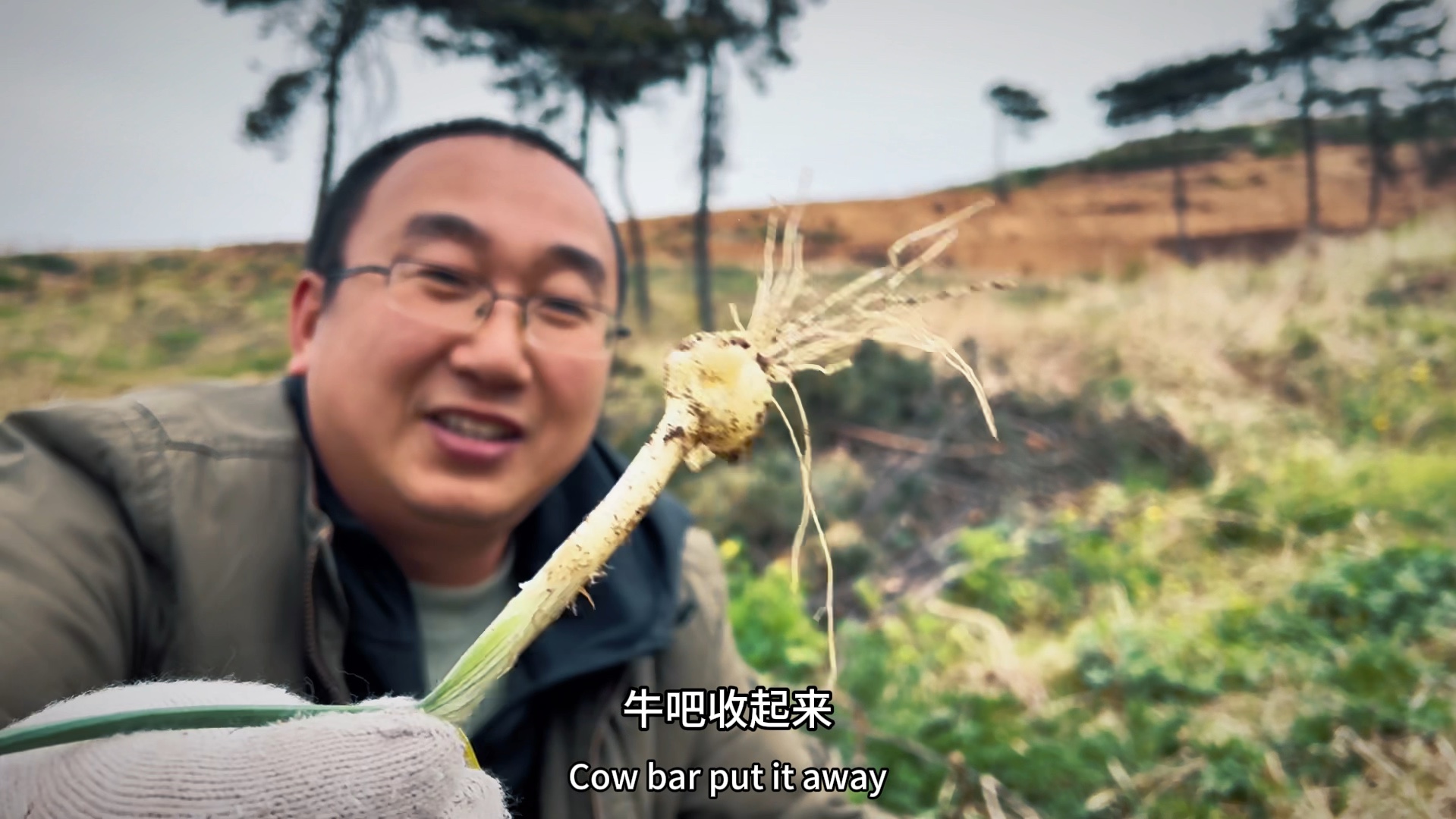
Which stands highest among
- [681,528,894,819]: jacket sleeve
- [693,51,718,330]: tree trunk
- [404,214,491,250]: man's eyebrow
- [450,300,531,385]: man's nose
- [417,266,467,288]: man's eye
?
[693,51,718,330]: tree trunk

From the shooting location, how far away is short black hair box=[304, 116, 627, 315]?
1284 millimetres

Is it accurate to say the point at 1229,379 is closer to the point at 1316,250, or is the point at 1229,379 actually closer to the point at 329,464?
the point at 1316,250

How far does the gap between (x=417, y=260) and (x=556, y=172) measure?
283mm

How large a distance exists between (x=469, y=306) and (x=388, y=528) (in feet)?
1.18

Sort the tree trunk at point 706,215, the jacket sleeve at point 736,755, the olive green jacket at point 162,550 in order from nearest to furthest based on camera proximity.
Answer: the olive green jacket at point 162,550, the jacket sleeve at point 736,755, the tree trunk at point 706,215

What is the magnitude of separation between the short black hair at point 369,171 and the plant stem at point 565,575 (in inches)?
25.3

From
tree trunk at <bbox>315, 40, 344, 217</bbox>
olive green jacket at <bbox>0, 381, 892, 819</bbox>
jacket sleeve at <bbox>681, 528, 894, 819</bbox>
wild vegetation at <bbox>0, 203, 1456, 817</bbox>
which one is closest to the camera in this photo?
olive green jacket at <bbox>0, 381, 892, 819</bbox>

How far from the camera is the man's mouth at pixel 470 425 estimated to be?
1110 millimetres

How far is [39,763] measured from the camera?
25.6 inches

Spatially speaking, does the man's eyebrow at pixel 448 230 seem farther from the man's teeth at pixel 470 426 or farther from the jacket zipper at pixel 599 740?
the jacket zipper at pixel 599 740

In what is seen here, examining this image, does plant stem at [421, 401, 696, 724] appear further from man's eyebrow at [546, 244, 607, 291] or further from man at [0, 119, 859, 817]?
man's eyebrow at [546, 244, 607, 291]

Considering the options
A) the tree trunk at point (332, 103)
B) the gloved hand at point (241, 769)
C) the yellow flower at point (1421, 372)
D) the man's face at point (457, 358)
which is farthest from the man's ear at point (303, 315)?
the yellow flower at point (1421, 372)

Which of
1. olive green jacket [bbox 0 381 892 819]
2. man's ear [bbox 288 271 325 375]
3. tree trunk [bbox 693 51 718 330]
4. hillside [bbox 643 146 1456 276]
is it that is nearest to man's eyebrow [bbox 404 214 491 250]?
man's ear [bbox 288 271 325 375]

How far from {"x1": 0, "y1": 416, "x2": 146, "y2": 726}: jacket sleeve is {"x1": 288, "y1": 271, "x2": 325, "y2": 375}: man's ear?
369mm
